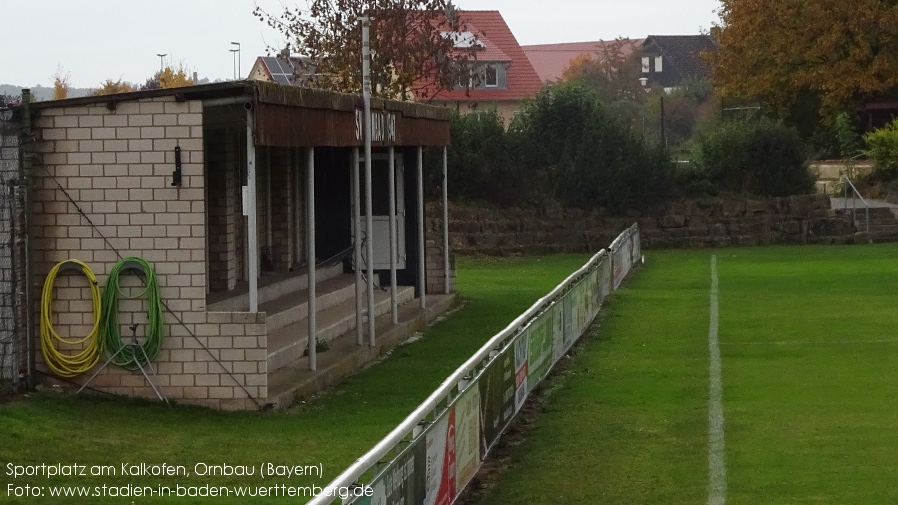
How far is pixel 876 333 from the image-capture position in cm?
1906

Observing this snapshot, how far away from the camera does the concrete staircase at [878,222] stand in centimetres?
4112

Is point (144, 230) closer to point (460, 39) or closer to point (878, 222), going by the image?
point (878, 222)

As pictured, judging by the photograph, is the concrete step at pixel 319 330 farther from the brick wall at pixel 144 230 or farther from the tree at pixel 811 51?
the tree at pixel 811 51

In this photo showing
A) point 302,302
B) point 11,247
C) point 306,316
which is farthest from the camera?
point 302,302

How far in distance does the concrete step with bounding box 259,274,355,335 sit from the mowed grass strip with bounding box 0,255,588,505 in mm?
1536

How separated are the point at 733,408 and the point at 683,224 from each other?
29.1 metres

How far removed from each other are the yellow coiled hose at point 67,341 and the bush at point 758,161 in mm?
32688

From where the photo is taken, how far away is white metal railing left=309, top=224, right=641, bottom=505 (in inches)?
271

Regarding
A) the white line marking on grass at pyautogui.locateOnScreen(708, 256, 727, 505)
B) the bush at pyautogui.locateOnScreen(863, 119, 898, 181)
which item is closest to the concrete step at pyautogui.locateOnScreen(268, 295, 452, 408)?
the white line marking on grass at pyautogui.locateOnScreen(708, 256, 727, 505)

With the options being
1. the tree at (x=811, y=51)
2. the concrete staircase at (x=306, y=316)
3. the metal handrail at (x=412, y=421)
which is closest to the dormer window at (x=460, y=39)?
the tree at (x=811, y=51)

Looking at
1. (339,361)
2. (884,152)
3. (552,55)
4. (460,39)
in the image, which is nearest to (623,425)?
(339,361)

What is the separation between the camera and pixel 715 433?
11961mm

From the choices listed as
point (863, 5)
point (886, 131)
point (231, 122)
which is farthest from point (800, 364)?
point (863, 5)

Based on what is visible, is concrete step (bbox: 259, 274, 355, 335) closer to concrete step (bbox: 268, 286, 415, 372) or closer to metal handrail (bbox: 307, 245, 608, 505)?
concrete step (bbox: 268, 286, 415, 372)
